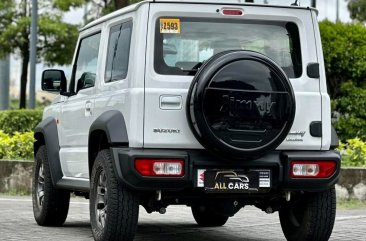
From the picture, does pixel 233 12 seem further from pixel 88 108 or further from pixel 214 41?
pixel 88 108

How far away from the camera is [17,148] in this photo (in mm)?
15797

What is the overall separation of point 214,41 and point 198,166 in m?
1.03

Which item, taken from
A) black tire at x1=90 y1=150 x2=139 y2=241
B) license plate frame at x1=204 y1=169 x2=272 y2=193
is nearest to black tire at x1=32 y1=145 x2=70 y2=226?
black tire at x1=90 y1=150 x2=139 y2=241

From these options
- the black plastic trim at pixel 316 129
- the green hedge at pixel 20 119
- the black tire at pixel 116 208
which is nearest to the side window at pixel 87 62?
the black tire at pixel 116 208

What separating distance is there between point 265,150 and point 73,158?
237 centimetres

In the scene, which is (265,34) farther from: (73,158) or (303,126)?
(73,158)

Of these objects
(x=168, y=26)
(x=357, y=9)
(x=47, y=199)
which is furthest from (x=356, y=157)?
(x=357, y=9)

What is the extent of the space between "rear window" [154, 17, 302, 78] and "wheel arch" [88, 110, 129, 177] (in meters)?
0.52

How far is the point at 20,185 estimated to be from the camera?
47.6 ft

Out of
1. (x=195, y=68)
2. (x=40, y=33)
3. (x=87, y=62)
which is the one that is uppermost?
(x=40, y=33)

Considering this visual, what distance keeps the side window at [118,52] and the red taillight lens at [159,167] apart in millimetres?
857

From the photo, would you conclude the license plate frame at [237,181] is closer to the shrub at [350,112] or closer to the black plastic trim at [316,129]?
the black plastic trim at [316,129]

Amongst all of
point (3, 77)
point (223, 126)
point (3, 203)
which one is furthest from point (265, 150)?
point (3, 77)

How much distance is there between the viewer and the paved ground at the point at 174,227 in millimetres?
9211
